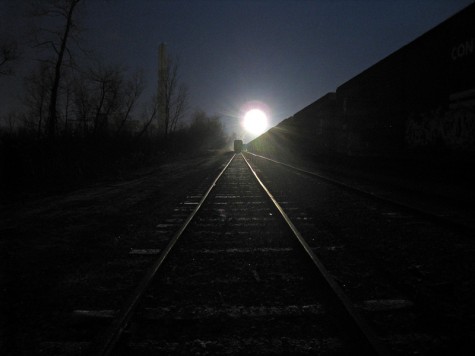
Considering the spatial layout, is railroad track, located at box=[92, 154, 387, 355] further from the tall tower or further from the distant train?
the distant train

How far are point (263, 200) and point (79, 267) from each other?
14.4ft

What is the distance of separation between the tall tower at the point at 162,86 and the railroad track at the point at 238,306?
33.8m

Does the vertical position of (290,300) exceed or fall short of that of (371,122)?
it falls short

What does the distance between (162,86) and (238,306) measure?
39549mm

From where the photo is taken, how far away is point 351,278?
2.82 metres

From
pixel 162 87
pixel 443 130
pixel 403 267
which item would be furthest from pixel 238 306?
pixel 162 87

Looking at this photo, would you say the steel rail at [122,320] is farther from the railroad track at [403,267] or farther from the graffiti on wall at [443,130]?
the graffiti on wall at [443,130]

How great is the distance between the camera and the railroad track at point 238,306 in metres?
1.89

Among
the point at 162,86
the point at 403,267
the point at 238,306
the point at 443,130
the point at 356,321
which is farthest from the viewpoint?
the point at 162,86

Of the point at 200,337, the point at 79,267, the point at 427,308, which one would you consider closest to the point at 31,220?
the point at 79,267

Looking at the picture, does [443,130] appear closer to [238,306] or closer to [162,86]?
[238,306]

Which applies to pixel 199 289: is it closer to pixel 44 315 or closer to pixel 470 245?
pixel 44 315

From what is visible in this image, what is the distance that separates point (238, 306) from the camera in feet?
7.80

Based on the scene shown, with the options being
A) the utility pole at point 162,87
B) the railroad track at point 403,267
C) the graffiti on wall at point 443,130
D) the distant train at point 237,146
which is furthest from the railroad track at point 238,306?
the distant train at point 237,146
